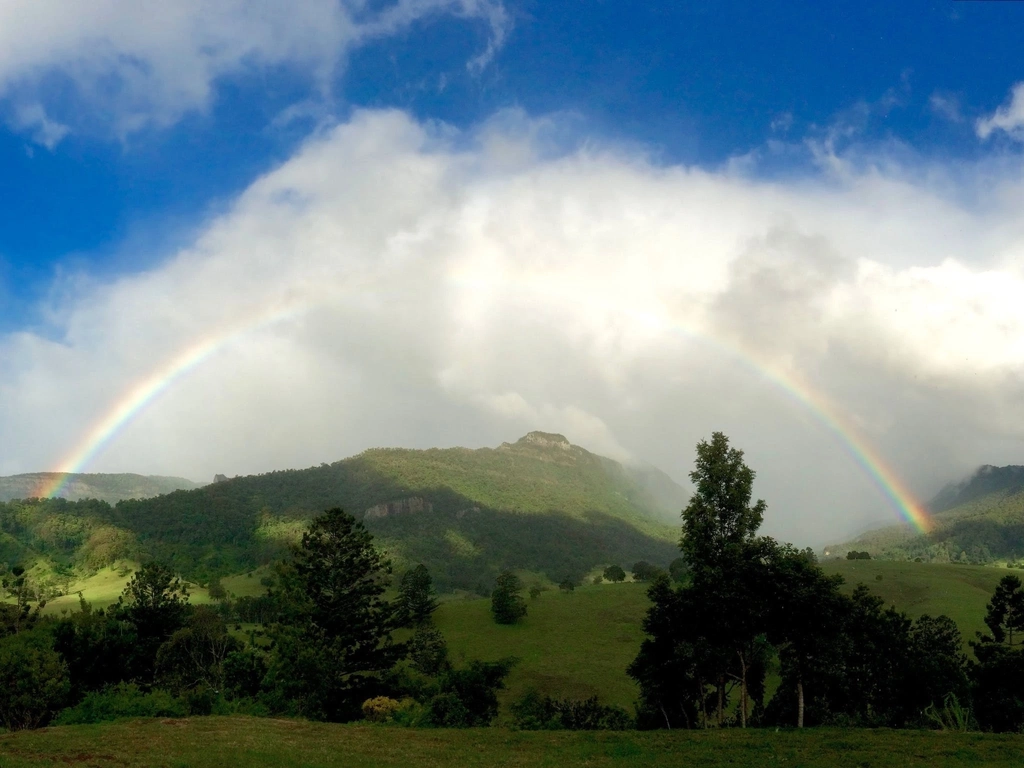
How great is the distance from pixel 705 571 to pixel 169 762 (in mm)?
20406

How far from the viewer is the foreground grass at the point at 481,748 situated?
60.2 ft

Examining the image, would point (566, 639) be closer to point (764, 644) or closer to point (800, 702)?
point (764, 644)

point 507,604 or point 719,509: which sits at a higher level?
point 719,509

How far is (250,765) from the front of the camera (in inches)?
717

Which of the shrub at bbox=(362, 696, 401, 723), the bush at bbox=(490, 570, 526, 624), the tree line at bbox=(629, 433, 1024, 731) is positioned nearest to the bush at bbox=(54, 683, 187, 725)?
the shrub at bbox=(362, 696, 401, 723)

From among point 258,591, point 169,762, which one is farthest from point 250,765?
point 258,591

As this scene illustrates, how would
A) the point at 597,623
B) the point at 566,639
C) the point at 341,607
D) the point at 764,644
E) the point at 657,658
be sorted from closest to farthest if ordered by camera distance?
1. the point at 764,644
2. the point at 657,658
3. the point at 341,607
4. the point at 566,639
5. the point at 597,623

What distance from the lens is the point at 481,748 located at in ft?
71.3

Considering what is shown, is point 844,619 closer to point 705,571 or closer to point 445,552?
point 705,571

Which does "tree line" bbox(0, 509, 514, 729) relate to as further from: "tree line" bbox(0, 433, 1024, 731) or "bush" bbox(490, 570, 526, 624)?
"bush" bbox(490, 570, 526, 624)

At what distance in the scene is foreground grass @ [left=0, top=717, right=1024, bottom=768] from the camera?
722 inches

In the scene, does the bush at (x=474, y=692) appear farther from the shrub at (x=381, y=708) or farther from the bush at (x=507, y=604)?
the bush at (x=507, y=604)

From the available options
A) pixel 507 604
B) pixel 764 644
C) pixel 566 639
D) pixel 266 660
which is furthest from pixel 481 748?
pixel 507 604

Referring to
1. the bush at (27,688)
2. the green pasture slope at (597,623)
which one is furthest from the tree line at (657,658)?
the green pasture slope at (597,623)
